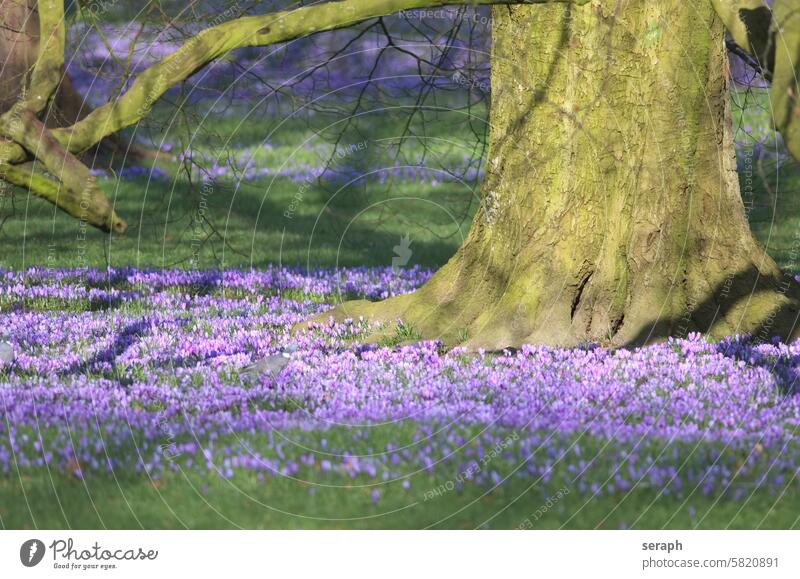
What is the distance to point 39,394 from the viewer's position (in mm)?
9602

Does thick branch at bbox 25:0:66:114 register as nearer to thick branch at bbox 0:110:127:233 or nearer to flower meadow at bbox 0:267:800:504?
thick branch at bbox 0:110:127:233

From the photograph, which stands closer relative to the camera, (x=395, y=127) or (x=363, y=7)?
(x=363, y=7)

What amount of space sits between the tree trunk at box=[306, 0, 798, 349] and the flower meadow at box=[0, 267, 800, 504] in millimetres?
503

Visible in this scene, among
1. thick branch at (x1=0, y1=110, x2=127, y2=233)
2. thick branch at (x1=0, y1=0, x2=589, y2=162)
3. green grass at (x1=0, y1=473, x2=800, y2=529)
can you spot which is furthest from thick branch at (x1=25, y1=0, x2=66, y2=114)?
green grass at (x1=0, y1=473, x2=800, y2=529)

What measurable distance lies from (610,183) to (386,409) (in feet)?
11.8

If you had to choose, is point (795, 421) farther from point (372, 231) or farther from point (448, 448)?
point (372, 231)

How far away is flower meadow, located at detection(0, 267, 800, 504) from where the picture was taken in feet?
25.0

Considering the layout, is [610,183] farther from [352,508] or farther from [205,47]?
[352,508]

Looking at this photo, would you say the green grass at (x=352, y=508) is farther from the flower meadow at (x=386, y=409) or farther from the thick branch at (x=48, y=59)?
the thick branch at (x=48, y=59)

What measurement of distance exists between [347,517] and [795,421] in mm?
3654

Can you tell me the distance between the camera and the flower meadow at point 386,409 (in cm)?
762

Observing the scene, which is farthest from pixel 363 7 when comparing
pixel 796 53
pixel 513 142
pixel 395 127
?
pixel 395 127

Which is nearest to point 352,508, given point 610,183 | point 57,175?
point 57,175
